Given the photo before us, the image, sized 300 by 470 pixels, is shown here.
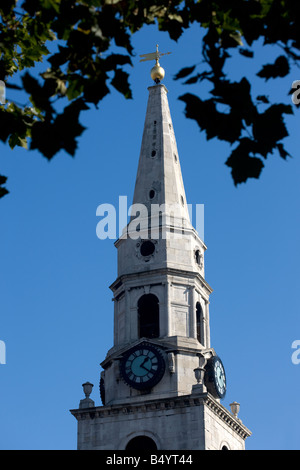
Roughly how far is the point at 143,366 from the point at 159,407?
2.59 m

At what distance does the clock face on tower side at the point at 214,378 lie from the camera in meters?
54.6

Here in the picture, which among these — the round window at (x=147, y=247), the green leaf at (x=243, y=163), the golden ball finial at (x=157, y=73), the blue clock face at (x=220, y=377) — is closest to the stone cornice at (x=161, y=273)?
the round window at (x=147, y=247)

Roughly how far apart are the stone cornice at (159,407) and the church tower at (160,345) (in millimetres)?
55

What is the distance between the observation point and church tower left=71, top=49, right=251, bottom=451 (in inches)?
2052

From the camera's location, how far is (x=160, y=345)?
5319 centimetres

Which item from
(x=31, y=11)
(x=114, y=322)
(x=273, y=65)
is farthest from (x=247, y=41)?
(x=114, y=322)

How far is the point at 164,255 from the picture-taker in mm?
56812

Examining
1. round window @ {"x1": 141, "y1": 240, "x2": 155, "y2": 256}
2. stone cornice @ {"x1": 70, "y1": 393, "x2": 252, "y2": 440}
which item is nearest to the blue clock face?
stone cornice @ {"x1": 70, "y1": 393, "x2": 252, "y2": 440}

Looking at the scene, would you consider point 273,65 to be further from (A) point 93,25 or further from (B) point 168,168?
(B) point 168,168

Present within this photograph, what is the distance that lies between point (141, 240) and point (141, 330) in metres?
5.64

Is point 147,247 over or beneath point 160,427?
over

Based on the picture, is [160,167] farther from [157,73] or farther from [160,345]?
[160,345]

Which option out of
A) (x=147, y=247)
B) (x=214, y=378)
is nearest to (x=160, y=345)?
(x=214, y=378)

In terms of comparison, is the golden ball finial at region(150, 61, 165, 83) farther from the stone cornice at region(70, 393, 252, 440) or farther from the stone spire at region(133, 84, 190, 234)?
the stone cornice at region(70, 393, 252, 440)
